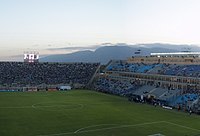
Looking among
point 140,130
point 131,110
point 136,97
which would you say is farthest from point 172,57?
point 140,130

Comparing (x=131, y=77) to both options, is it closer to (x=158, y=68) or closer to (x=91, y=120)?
(x=158, y=68)

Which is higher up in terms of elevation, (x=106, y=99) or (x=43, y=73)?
(x=43, y=73)

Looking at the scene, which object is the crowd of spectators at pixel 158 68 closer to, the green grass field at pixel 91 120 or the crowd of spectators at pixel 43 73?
the crowd of spectators at pixel 43 73

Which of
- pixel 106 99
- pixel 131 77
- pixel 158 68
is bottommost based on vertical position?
pixel 106 99

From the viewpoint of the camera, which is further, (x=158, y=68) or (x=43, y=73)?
(x=43, y=73)

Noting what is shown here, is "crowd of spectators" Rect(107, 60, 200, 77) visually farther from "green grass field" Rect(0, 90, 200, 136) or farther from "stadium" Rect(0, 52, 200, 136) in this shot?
"green grass field" Rect(0, 90, 200, 136)

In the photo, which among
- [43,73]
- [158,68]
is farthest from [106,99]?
[43,73]

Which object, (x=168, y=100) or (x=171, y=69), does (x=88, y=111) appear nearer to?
(x=168, y=100)

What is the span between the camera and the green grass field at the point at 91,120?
43781 millimetres

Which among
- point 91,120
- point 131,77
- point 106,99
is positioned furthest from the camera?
point 131,77

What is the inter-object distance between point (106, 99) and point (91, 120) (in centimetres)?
2897

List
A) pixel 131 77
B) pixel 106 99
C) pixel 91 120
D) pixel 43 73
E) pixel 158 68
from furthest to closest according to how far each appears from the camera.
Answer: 1. pixel 43 73
2. pixel 131 77
3. pixel 158 68
4. pixel 106 99
5. pixel 91 120

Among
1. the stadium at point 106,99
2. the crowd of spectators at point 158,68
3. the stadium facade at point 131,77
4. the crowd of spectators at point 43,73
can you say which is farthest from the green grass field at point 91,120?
the crowd of spectators at point 43,73

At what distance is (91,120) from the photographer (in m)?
51.8
